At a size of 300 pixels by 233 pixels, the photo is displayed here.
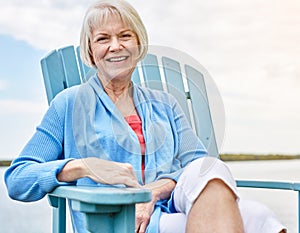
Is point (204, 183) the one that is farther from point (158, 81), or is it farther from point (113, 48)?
point (158, 81)

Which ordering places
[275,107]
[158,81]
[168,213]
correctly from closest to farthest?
[168,213], [158,81], [275,107]

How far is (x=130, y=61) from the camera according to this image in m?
1.39

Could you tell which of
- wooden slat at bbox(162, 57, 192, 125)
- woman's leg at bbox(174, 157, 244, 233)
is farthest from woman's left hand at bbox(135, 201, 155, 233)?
wooden slat at bbox(162, 57, 192, 125)

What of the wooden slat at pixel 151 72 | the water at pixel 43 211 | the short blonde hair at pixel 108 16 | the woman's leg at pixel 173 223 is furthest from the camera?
the water at pixel 43 211

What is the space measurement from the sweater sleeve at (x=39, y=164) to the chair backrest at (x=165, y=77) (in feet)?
0.84

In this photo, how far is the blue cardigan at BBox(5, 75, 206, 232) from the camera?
1.18 meters

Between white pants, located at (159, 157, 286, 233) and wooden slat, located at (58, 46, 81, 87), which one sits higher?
wooden slat, located at (58, 46, 81, 87)

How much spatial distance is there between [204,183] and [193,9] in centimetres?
184

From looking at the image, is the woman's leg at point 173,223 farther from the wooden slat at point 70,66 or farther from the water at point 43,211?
the water at point 43,211

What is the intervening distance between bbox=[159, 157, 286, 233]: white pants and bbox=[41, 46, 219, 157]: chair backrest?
0.30 m

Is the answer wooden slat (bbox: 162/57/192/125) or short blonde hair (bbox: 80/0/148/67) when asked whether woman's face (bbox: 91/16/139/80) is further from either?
wooden slat (bbox: 162/57/192/125)

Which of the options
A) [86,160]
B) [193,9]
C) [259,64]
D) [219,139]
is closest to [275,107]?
[259,64]

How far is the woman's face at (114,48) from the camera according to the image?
1.33 m

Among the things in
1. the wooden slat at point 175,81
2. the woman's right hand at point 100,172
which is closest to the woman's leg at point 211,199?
the woman's right hand at point 100,172
